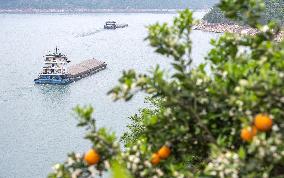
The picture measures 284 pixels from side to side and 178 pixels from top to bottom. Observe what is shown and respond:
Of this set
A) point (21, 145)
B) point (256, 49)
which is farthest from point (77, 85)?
point (256, 49)

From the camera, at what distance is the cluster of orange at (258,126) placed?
15.9ft

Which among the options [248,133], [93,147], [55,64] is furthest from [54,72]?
[248,133]

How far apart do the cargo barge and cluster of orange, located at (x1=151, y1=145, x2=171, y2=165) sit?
2912 inches

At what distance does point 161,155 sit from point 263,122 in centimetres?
131

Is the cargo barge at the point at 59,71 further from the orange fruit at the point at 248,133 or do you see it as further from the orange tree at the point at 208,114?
the orange fruit at the point at 248,133

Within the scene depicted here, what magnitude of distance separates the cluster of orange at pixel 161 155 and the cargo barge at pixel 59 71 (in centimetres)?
7395

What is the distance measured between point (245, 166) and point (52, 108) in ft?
188

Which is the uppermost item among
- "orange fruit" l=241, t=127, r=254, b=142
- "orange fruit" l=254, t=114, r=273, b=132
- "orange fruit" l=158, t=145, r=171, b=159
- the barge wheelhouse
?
"orange fruit" l=254, t=114, r=273, b=132

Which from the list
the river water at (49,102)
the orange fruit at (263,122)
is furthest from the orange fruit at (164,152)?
the orange fruit at (263,122)

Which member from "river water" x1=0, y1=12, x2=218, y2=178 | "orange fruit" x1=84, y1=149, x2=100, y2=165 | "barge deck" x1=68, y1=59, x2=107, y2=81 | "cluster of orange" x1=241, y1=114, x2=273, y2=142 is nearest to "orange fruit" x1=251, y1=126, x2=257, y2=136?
"cluster of orange" x1=241, y1=114, x2=273, y2=142

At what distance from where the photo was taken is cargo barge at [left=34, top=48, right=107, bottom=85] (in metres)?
80.4

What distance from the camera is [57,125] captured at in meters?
52.7

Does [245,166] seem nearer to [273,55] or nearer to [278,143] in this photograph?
[278,143]

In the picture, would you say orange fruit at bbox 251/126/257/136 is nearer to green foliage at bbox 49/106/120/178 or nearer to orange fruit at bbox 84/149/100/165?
green foliage at bbox 49/106/120/178
